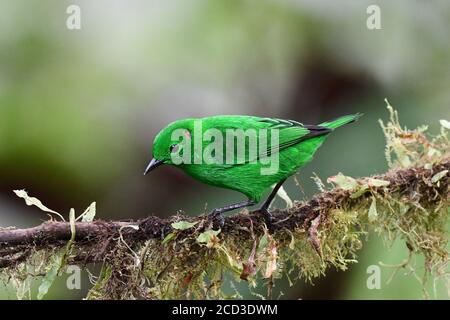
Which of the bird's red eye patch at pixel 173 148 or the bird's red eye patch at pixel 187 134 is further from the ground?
the bird's red eye patch at pixel 187 134

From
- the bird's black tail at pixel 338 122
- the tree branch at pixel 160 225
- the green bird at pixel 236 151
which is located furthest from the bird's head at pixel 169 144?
the bird's black tail at pixel 338 122

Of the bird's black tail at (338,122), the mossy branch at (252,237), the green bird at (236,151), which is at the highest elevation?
the bird's black tail at (338,122)

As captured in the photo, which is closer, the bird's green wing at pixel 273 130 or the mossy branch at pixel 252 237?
the mossy branch at pixel 252 237

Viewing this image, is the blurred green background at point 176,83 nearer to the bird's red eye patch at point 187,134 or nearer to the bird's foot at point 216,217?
the bird's red eye patch at point 187,134

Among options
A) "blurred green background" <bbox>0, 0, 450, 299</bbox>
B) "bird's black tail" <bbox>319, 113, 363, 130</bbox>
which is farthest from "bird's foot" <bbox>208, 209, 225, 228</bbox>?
"blurred green background" <bbox>0, 0, 450, 299</bbox>

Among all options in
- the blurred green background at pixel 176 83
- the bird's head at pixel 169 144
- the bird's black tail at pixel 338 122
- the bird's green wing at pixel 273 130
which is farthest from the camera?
the blurred green background at pixel 176 83

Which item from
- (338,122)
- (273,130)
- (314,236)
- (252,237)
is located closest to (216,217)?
(252,237)

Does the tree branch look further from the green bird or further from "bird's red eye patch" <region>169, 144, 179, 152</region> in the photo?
"bird's red eye patch" <region>169, 144, 179, 152</region>

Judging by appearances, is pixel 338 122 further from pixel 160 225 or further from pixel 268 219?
pixel 160 225
